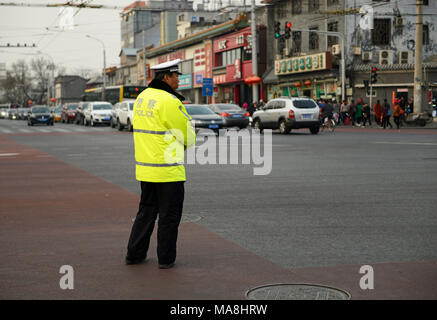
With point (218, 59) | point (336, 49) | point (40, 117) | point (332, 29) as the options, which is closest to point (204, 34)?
point (218, 59)

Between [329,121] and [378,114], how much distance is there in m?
4.95

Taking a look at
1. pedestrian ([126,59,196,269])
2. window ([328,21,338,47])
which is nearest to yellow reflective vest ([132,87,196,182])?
pedestrian ([126,59,196,269])

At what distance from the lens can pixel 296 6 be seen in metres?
49.8

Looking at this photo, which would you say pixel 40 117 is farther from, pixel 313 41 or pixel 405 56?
pixel 405 56

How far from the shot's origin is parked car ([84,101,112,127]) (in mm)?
45250

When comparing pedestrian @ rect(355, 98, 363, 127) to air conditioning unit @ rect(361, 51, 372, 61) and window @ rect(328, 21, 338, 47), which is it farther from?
window @ rect(328, 21, 338, 47)

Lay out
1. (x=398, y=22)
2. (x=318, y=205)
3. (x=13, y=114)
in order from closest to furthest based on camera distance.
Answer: (x=318, y=205) < (x=398, y=22) < (x=13, y=114)

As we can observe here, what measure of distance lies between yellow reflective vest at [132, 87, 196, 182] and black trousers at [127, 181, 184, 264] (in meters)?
0.11

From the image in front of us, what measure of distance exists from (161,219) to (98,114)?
4065 cm

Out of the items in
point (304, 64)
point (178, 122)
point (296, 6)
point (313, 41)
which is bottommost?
point (178, 122)

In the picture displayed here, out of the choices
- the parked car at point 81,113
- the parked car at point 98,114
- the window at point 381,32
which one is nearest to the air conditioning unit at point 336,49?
the window at point 381,32

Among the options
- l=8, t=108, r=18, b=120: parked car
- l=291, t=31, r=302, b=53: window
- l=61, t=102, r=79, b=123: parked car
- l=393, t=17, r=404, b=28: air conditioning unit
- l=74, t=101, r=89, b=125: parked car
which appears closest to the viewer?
l=393, t=17, r=404, b=28: air conditioning unit
